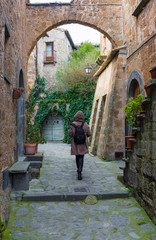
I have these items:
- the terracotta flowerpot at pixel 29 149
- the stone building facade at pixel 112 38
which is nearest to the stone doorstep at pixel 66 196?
the stone building facade at pixel 112 38

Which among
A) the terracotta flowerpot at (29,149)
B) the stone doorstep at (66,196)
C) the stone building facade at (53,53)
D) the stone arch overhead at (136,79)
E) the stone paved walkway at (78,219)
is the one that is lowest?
the stone paved walkway at (78,219)

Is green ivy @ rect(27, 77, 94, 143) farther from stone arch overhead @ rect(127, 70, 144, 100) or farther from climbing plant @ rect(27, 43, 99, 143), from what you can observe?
stone arch overhead @ rect(127, 70, 144, 100)

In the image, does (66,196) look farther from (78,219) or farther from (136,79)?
(136,79)

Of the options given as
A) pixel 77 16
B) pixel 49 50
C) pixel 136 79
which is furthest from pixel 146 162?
pixel 49 50

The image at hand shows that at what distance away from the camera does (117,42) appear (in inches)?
360

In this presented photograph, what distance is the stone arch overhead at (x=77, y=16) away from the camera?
30.2 ft

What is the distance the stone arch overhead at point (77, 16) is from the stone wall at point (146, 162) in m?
6.21

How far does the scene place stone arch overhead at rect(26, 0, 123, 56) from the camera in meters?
9.22

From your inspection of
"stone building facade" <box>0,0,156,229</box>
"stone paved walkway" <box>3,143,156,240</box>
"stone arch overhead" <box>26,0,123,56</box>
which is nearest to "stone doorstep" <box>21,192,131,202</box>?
"stone paved walkway" <box>3,143,156,240</box>

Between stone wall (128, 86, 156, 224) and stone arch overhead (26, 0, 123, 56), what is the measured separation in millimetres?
6214

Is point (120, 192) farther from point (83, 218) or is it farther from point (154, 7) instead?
point (154, 7)

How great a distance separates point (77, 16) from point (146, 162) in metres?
7.52

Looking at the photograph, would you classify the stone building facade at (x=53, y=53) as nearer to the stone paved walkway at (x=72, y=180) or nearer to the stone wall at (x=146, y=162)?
the stone paved walkway at (x=72, y=180)

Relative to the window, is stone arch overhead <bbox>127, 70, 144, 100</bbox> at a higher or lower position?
lower
